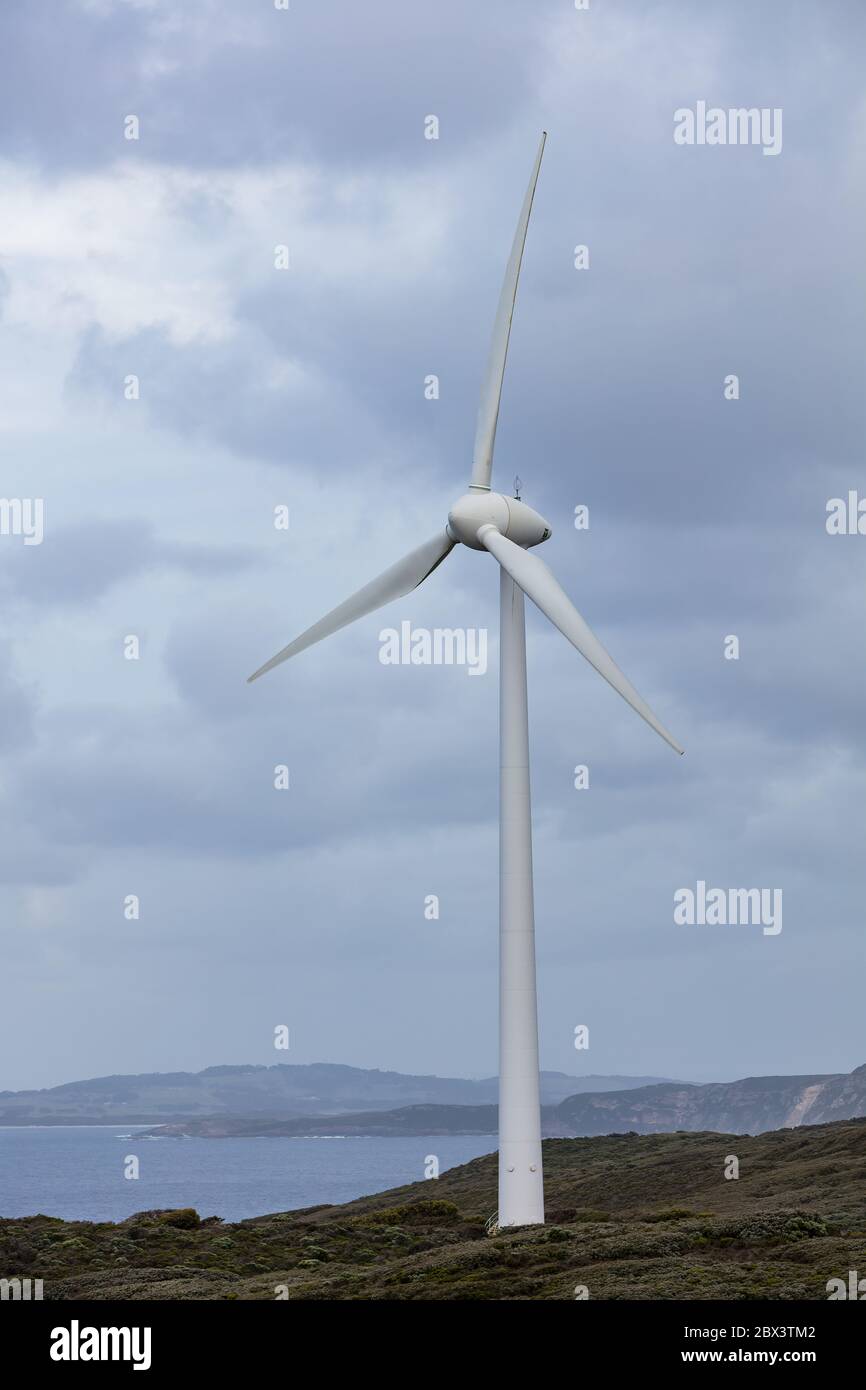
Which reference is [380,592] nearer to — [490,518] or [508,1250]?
[490,518]

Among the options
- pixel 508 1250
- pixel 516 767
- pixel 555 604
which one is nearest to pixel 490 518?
pixel 555 604

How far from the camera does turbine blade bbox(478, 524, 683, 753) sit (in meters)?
45.2

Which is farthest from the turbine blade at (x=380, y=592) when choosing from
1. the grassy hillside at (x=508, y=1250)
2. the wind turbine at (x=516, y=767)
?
the grassy hillside at (x=508, y=1250)

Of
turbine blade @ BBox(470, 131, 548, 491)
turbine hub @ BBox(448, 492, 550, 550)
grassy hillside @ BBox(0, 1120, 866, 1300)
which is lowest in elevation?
grassy hillside @ BBox(0, 1120, 866, 1300)

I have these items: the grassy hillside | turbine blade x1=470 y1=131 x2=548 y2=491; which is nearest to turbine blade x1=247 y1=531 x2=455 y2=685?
turbine blade x1=470 y1=131 x2=548 y2=491

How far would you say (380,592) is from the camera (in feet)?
180

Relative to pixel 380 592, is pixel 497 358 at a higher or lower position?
higher

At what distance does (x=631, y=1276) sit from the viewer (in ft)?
138

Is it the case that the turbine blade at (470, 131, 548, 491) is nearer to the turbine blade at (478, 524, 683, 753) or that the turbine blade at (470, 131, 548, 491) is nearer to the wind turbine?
the wind turbine

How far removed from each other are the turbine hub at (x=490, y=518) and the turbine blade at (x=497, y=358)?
1.52 m

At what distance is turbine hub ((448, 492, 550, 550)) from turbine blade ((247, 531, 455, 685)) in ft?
4.39

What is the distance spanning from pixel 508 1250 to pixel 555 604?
750 inches

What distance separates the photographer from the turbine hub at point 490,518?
169 feet
